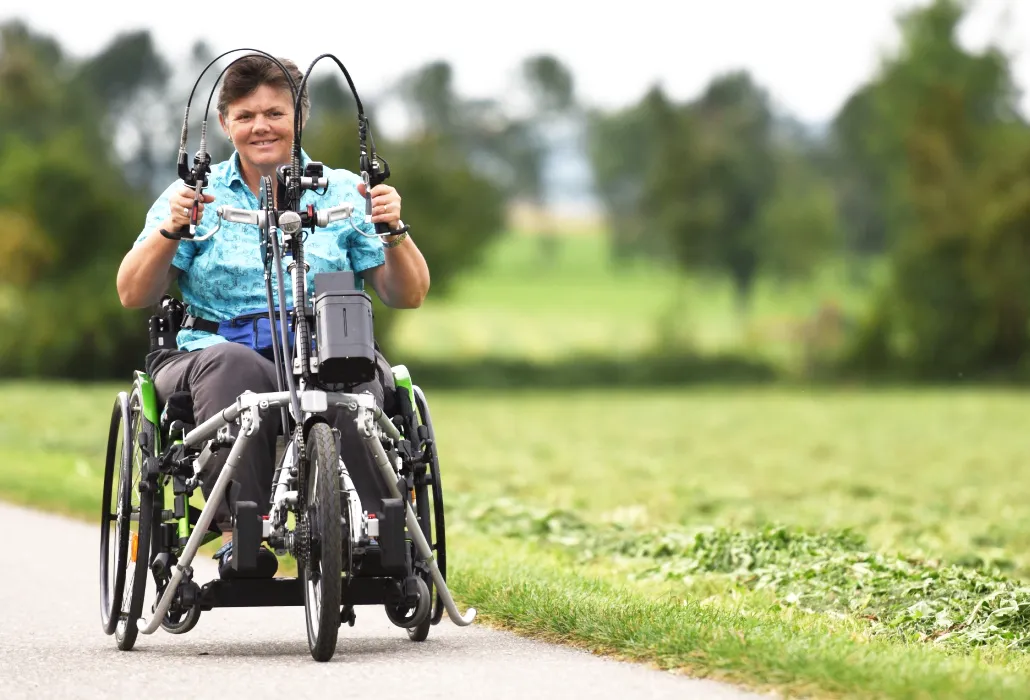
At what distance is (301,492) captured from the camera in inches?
213

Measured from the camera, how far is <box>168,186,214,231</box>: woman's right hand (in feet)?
18.4

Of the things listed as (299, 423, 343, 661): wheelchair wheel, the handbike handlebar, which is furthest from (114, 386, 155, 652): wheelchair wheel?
the handbike handlebar

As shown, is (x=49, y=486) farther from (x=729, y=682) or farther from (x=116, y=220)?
(x=116, y=220)

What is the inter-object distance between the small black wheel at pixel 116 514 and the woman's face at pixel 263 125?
1.00 m

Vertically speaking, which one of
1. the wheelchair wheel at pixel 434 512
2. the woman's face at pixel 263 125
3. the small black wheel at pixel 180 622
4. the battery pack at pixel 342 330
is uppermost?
the woman's face at pixel 263 125

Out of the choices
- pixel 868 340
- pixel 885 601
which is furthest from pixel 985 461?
pixel 868 340

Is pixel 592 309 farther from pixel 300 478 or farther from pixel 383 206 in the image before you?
pixel 300 478

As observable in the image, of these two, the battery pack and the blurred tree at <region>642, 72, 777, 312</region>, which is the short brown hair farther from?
the blurred tree at <region>642, 72, 777, 312</region>

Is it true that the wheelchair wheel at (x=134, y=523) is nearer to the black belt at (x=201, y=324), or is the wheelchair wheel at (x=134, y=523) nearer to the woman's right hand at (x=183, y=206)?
the black belt at (x=201, y=324)

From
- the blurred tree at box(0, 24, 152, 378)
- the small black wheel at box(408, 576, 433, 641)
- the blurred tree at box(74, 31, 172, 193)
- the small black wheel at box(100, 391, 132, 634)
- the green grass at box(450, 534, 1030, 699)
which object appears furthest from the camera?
the blurred tree at box(74, 31, 172, 193)

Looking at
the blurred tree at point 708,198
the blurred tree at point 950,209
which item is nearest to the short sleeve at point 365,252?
the blurred tree at point 950,209

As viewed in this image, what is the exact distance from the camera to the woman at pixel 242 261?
5711mm

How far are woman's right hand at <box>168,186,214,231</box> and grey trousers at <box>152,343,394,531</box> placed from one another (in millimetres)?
450

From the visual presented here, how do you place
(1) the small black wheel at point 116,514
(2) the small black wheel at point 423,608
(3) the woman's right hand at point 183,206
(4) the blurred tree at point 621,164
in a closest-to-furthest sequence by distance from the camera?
(3) the woman's right hand at point 183,206, (2) the small black wheel at point 423,608, (1) the small black wheel at point 116,514, (4) the blurred tree at point 621,164
